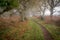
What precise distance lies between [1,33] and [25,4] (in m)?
14.6

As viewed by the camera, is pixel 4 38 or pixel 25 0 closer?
pixel 4 38

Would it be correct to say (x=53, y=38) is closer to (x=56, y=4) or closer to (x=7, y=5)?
(x=7, y=5)

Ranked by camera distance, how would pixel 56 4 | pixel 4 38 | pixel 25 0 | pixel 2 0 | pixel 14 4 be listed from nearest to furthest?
1. pixel 2 0
2. pixel 14 4
3. pixel 4 38
4. pixel 25 0
5. pixel 56 4

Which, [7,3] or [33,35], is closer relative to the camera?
[7,3]

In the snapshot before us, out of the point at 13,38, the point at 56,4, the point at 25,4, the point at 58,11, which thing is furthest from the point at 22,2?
the point at 13,38

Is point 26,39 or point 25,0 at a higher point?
point 25,0

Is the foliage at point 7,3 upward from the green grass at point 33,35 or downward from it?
upward

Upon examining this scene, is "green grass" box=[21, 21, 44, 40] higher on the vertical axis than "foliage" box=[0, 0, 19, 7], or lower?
lower

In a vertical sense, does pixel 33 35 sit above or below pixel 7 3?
below

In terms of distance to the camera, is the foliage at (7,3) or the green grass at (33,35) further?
the green grass at (33,35)

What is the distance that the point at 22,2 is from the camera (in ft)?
100

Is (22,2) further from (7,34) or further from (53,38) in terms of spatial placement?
(53,38)

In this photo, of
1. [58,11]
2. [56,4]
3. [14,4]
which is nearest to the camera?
[14,4]

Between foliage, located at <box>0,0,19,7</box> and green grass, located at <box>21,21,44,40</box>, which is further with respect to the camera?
green grass, located at <box>21,21,44,40</box>
